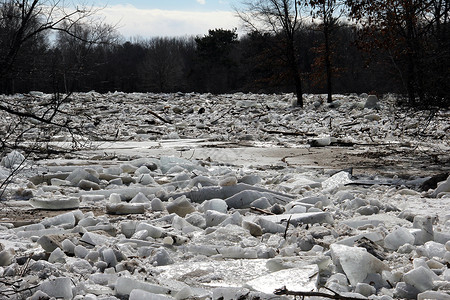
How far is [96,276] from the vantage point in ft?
7.58

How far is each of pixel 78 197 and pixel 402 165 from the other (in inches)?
161

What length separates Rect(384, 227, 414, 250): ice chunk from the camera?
2.77 metres

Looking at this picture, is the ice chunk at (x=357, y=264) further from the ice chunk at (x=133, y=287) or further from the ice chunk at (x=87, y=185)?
the ice chunk at (x=87, y=185)

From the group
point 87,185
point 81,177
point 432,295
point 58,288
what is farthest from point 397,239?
point 81,177

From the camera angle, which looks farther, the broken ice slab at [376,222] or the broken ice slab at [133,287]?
the broken ice slab at [376,222]

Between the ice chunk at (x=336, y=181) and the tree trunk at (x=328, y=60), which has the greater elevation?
the tree trunk at (x=328, y=60)

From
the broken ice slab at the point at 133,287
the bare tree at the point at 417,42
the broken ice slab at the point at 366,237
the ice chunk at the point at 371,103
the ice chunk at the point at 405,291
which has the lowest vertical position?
the ice chunk at the point at 405,291

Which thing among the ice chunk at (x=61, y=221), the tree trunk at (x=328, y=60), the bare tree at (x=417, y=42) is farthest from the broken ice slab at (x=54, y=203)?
the tree trunk at (x=328, y=60)

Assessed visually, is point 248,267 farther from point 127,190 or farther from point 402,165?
point 402,165

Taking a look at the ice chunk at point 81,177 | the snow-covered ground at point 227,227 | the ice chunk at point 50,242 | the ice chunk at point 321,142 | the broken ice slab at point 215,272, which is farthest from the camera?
the ice chunk at point 321,142


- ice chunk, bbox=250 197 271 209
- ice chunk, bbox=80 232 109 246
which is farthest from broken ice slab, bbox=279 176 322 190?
ice chunk, bbox=80 232 109 246

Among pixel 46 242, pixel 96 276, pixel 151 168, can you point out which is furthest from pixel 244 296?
pixel 151 168

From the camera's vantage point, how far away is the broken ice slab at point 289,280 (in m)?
2.18

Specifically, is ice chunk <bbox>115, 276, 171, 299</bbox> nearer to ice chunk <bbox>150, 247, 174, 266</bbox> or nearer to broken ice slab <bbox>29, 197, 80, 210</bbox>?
ice chunk <bbox>150, 247, 174, 266</bbox>
